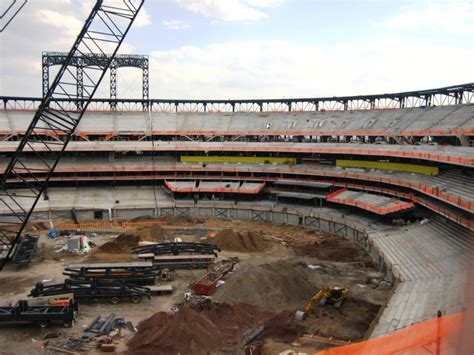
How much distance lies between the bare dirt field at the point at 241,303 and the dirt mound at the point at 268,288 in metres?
0.07

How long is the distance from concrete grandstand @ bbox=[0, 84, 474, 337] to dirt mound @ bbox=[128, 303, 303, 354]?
1146 centimetres

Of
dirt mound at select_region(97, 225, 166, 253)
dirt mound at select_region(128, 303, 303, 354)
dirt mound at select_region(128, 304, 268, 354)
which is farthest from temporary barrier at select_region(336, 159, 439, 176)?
dirt mound at select_region(128, 304, 268, 354)

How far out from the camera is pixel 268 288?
98.9 feet

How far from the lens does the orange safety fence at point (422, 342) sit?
→ 14414mm

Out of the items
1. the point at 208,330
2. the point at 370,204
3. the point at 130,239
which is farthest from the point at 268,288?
the point at 370,204

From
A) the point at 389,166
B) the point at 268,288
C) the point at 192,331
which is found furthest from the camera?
the point at 389,166

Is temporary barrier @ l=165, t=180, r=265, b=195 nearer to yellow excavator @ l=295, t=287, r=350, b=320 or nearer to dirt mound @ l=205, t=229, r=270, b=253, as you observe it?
dirt mound @ l=205, t=229, r=270, b=253

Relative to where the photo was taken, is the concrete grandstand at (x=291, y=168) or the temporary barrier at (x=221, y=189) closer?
the concrete grandstand at (x=291, y=168)

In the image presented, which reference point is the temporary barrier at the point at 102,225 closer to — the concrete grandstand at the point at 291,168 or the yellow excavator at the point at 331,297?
the concrete grandstand at the point at 291,168

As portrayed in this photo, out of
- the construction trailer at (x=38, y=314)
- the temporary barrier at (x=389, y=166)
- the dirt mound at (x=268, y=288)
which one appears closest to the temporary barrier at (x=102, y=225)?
the temporary barrier at (x=389, y=166)

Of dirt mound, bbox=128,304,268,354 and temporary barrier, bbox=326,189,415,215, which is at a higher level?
temporary barrier, bbox=326,189,415,215

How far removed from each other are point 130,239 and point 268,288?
20.1m

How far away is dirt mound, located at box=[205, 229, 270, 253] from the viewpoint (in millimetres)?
44688

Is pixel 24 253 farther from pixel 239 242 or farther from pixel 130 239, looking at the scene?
pixel 239 242
